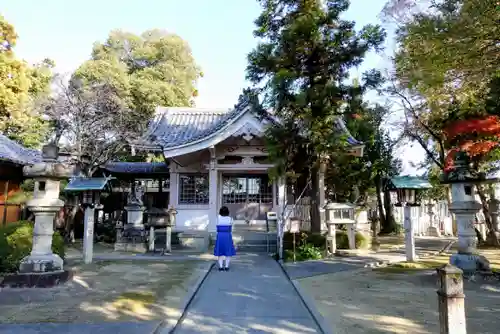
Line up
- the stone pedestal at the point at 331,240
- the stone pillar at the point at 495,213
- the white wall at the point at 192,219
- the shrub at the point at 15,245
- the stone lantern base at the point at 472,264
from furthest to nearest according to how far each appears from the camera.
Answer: the white wall at the point at 192,219, the stone pillar at the point at 495,213, the stone pedestal at the point at 331,240, the shrub at the point at 15,245, the stone lantern base at the point at 472,264

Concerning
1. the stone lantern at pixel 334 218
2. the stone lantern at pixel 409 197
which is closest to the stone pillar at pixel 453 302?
the stone lantern at pixel 409 197

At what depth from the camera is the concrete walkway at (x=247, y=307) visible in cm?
474

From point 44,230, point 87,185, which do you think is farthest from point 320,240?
Answer: point 44,230

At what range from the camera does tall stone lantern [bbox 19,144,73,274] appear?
7.37m

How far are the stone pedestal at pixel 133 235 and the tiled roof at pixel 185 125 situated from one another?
2.82 meters

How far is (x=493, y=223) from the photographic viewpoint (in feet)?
46.6

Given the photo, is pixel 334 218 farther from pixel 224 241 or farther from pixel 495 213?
pixel 495 213

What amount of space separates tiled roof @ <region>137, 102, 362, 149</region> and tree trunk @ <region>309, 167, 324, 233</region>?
1.99 meters

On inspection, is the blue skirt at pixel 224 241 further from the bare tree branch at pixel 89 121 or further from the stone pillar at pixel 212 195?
the bare tree branch at pixel 89 121

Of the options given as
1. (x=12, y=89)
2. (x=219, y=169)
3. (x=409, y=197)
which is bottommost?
(x=409, y=197)

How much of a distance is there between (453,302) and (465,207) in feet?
19.0

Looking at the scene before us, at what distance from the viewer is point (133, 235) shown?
1334cm

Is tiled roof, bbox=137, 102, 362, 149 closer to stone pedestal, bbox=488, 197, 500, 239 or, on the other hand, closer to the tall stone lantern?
stone pedestal, bbox=488, 197, 500, 239

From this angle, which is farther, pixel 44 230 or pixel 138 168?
pixel 138 168
